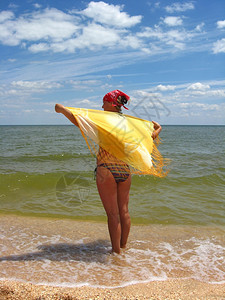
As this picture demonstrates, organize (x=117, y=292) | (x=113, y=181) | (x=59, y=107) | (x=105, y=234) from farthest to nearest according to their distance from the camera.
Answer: (x=105, y=234) < (x=113, y=181) < (x=59, y=107) < (x=117, y=292)

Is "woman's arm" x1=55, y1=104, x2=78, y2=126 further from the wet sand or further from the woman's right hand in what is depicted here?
the wet sand

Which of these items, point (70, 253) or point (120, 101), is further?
point (70, 253)

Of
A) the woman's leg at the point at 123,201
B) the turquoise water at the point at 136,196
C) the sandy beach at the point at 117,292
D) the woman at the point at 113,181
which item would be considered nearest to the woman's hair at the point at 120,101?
the woman at the point at 113,181

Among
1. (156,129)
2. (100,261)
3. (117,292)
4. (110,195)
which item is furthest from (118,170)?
(117,292)

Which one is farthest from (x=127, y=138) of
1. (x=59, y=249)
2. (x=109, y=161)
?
(x=59, y=249)

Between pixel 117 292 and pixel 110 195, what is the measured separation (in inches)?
42.6

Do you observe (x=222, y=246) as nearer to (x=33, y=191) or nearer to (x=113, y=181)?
(x=113, y=181)

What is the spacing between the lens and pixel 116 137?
3.21m

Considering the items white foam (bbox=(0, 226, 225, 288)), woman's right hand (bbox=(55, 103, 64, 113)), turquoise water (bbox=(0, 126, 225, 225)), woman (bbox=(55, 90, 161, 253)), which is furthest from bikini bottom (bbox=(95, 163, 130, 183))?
turquoise water (bbox=(0, 126, 225, 225))

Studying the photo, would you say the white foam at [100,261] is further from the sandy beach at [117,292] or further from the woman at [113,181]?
the woman at [113,181]

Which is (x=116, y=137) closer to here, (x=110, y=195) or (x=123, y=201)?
(x=110, y=195)

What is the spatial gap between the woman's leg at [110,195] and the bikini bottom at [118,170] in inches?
1.6

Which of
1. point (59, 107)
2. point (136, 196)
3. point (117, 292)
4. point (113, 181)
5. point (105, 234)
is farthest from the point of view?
point (136, 196)

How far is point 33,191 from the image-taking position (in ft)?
23.4
